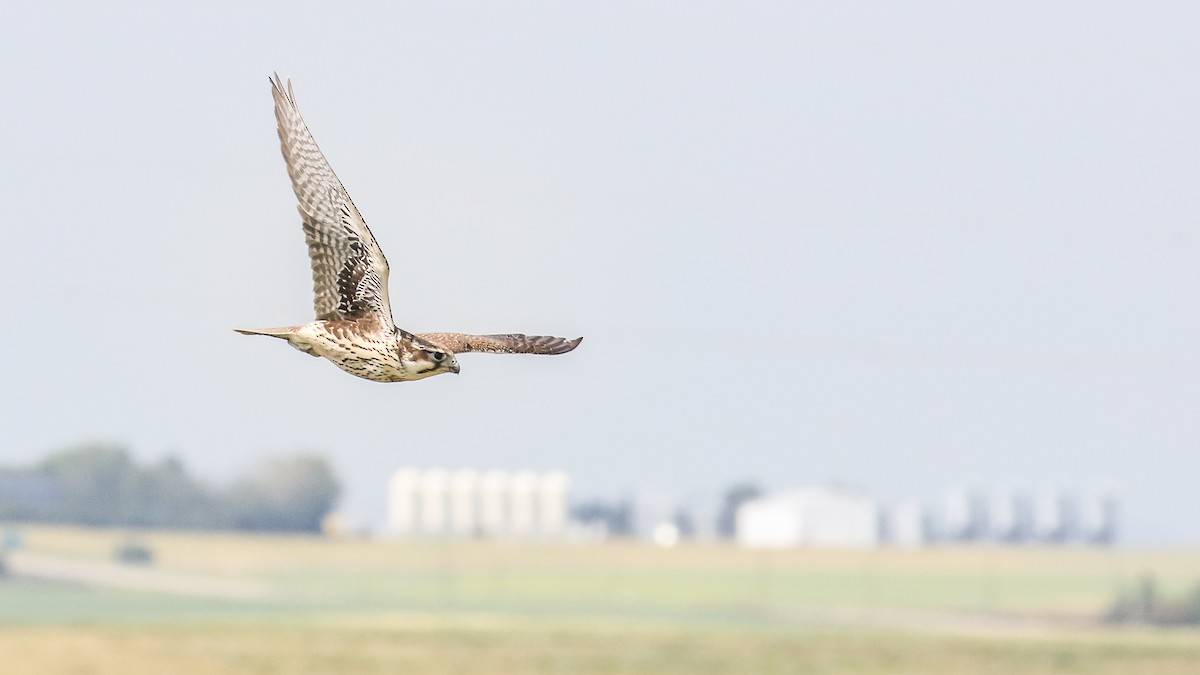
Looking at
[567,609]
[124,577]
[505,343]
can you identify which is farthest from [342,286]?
[124,577]

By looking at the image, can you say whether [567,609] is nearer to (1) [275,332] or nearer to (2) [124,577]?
(2) [124,577]

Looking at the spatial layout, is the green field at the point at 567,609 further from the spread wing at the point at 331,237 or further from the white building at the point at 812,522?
the spread wing at the point at 331,237

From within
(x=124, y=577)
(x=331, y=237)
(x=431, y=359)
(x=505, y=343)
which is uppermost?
(x=331, y=237)

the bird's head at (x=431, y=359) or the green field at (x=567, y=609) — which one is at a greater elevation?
the bird's head at (x=431, y=359)

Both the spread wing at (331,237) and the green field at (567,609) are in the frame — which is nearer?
the spread wing at (331,237)

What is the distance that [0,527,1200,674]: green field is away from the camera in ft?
300

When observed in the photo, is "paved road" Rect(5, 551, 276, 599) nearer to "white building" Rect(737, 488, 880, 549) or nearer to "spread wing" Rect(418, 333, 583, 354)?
"white building" Rect(737, 488, 880, 549)

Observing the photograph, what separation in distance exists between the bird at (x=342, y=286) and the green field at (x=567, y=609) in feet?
232

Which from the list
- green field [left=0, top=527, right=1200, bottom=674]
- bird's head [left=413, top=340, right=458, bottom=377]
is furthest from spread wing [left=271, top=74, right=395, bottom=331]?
green field [left=0, top=527, right=1200, bottom=674]

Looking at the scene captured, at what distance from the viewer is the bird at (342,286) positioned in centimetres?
1266

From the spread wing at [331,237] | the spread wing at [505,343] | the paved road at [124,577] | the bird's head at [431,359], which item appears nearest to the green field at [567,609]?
the paved road at [124,577]

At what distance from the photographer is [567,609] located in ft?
446

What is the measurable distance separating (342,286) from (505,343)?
2.37 metres

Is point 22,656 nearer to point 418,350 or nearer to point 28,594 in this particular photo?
point 28,594
